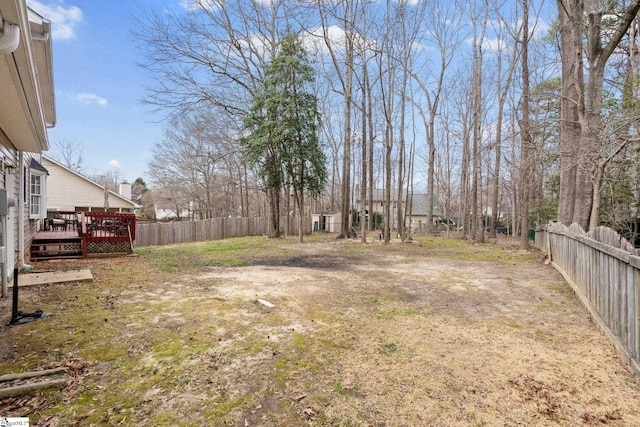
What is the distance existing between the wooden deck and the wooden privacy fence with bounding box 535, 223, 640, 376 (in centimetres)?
982

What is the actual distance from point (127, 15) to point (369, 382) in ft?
53.7

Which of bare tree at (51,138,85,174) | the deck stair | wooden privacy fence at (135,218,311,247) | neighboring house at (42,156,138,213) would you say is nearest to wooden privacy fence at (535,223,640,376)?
the deck stair

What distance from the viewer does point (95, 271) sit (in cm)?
646

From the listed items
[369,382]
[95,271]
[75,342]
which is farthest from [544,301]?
[95,271]

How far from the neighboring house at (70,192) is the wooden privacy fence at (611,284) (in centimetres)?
2165

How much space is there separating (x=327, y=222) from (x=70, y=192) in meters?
19.1

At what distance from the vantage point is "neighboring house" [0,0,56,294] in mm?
2154

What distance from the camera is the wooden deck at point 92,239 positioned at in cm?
787

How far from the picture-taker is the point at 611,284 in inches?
132

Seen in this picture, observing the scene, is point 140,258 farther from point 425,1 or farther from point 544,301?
point 425,1

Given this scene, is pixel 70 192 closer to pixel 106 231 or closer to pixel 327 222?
pixel 106 231

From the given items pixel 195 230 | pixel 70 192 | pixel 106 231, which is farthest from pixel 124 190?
pixel 106 231

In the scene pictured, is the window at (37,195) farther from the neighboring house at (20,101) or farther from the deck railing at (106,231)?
the deck railing at (106,231)

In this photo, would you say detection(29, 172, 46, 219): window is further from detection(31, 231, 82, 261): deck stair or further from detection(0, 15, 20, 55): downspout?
detection(0, 15, 20, 55): downspout
